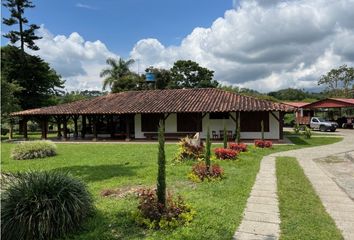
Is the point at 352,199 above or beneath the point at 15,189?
beneath

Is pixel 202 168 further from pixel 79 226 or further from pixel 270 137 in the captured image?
pixel 270 137

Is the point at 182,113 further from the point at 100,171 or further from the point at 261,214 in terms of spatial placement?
the point at 261,214

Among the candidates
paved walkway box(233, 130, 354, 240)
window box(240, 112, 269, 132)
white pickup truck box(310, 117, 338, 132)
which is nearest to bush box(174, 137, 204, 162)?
paved walkway box(233, 130, 354, 240)

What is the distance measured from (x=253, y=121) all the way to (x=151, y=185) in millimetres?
16222

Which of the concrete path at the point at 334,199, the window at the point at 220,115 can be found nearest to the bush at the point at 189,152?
the concrete path at the point at 334,199

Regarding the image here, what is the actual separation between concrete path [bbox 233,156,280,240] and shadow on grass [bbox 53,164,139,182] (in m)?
4.18

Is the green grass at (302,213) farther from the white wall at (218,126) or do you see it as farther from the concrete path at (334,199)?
the white wall at (218,126)

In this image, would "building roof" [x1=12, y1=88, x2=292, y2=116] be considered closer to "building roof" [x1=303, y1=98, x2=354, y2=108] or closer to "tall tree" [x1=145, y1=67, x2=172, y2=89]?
"building roof" [x1=303, y1=98, x2=354, y2=108]

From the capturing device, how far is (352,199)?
7359 mm

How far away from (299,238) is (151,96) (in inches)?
912

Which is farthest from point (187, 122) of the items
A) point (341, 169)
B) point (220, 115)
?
point (341, 169)

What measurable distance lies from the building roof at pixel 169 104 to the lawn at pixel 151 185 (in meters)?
8.01

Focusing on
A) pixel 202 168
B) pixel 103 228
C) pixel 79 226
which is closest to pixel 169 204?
pixel 103 228

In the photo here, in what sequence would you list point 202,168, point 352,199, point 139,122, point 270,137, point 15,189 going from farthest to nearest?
1. point 139,122
2. point 270,137
3. point 202,168
4. point 352,199
5. point 15,189
